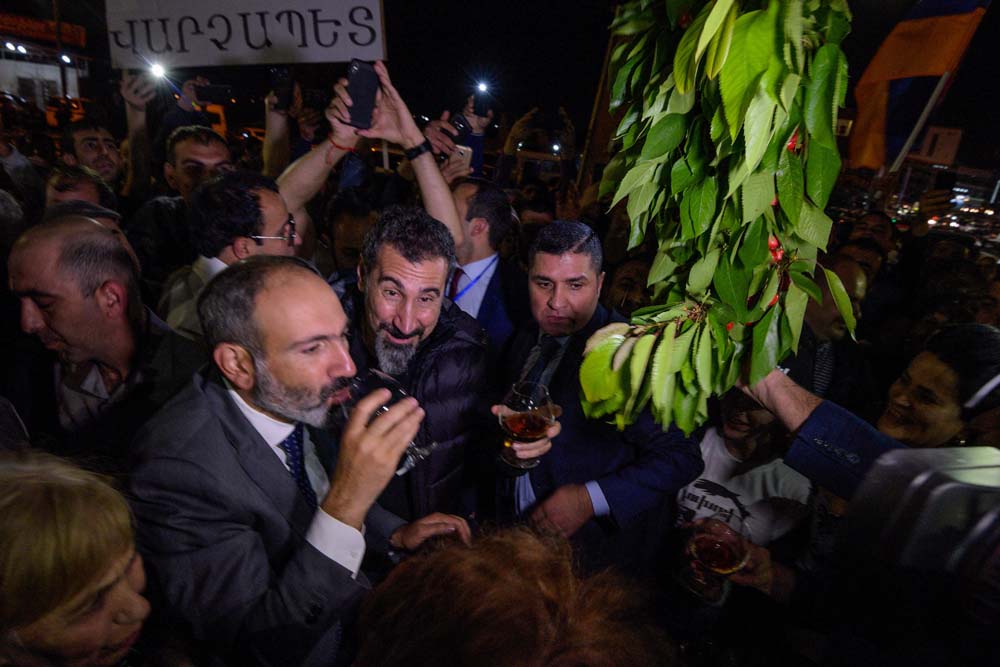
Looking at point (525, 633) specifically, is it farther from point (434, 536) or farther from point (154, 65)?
point (154, 65)

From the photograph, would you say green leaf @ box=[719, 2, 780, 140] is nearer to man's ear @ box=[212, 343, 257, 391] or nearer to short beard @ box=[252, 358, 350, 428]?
short beard @ box=[252, 358, 350, 428]

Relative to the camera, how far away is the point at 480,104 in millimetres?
4699

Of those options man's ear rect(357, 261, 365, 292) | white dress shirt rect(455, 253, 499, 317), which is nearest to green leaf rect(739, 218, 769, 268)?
man's ear rect(357, 261, 365, 292)

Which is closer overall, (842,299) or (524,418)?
(842,299)

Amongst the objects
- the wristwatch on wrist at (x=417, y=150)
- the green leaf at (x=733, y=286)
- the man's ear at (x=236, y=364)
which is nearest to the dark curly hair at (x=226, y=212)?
the wristwatch on wrist at (x=417, y=150)

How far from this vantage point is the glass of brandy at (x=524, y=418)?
2.05 metres

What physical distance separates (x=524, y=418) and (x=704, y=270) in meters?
1.05

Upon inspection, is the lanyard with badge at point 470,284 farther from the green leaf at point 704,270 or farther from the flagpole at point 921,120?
the green leaf at point 704,270

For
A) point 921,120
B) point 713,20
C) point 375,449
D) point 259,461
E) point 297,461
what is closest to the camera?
point 713,20

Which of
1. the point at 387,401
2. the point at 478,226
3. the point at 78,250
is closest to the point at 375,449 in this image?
the point at 387,401

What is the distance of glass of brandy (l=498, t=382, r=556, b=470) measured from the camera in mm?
2053

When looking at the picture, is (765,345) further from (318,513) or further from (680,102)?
(318,513)

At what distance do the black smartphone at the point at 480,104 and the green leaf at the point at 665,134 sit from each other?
3.80m

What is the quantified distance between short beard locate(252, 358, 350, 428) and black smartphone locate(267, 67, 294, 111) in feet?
11.0
